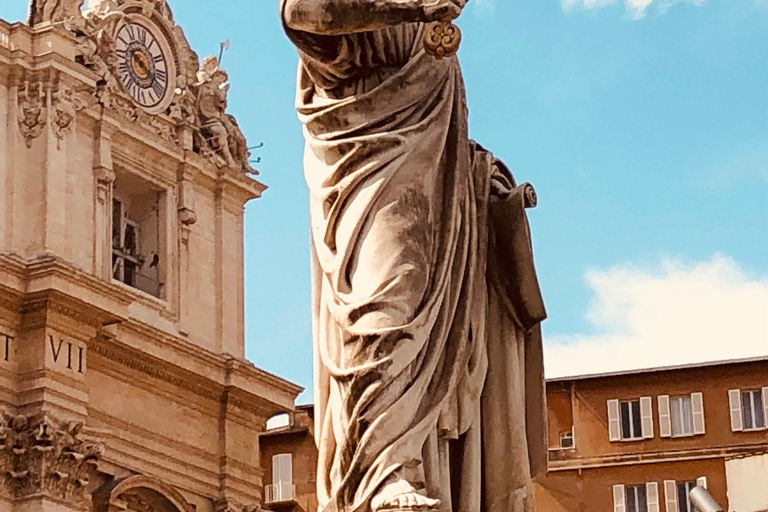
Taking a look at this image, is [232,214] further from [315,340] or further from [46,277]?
[315,340]

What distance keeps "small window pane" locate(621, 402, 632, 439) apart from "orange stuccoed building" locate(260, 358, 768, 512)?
0.02m

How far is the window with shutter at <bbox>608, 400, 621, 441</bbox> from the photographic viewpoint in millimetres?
49750

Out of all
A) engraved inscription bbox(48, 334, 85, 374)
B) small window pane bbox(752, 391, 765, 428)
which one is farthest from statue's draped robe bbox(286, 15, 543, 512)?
small window pane bbox(752, 391, 765, 428)

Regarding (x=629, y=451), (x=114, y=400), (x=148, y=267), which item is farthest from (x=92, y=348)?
(x=629, y=451)

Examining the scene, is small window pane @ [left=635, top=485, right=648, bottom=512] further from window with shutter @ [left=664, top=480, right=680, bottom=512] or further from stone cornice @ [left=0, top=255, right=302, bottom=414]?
stone cornice @ [left=0, top=255, right=302, bottom=414]

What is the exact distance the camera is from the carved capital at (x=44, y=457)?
1309 inches

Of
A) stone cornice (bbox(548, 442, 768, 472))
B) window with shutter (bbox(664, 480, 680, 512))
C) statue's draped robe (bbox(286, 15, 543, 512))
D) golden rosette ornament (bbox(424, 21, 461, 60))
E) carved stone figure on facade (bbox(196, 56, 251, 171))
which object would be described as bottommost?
statue's draped robe (bbox(286, 15, 543, 512))

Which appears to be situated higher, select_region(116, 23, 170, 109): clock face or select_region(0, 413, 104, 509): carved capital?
select_region(116, 23, 170, 109): clock face

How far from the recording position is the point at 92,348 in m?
35.4

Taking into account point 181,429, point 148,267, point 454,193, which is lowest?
point 454,193

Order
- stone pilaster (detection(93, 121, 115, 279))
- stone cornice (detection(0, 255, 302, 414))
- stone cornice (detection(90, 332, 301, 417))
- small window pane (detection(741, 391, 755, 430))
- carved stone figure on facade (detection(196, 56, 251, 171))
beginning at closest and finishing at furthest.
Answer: stone cornice (detection(0, 255, 302, 414))
stone cornice (detection(90, 332, 301, 417))
stone pilaster (detection(93, 121, 115, 279))
carved stone figure on facade (detection(196, 56, 251, 171))
small window pane (detection(741, 391, 755, 430))

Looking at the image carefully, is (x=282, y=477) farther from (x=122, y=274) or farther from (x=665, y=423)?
(x=122, y=274)

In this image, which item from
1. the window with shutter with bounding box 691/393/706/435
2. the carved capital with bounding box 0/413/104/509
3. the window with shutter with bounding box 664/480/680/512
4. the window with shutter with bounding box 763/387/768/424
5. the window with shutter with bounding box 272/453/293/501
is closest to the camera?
the carved capital with bounding box 0/413/104/509

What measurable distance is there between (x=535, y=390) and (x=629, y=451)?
1798 inches
